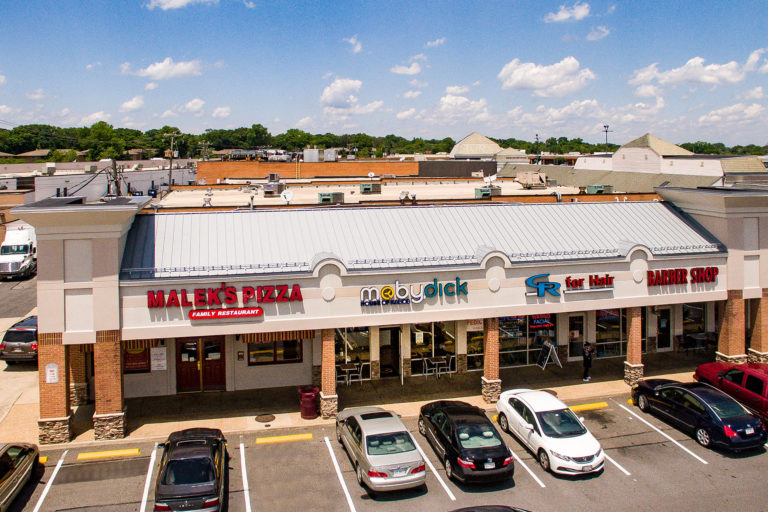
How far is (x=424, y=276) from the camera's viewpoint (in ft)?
78.8

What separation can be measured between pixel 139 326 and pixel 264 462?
6418 millimetres

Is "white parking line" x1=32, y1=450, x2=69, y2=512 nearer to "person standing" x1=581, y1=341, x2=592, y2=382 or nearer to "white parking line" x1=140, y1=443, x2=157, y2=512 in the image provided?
"white parking line" x1=140, y1=443, x2=157, y2=512

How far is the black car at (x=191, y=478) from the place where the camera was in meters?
15.9

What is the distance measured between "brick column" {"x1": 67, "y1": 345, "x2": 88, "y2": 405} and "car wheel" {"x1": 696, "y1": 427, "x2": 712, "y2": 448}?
73.0 feet

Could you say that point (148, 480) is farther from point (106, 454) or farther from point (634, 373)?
point (634, 373)

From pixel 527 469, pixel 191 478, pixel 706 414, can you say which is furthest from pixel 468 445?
pixel 706 414

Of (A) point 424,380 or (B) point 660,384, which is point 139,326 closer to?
(A) point 424,380

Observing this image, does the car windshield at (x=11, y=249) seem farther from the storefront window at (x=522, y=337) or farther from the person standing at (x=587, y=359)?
the person standing at (x=587, y=359)

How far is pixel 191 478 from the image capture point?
53.7 ft

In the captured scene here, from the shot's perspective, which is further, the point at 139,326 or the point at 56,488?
the point at 139,326

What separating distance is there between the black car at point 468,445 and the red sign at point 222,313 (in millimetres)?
7201

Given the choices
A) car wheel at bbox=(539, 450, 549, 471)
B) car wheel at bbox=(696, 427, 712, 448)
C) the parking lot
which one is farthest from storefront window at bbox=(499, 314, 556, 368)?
car wheel at bbox=(539, 450, 549, 471)

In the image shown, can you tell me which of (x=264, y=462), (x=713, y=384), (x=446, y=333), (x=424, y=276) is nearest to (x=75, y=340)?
(x=264, y=462)

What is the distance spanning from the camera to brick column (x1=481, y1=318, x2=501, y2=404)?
24875 mm
